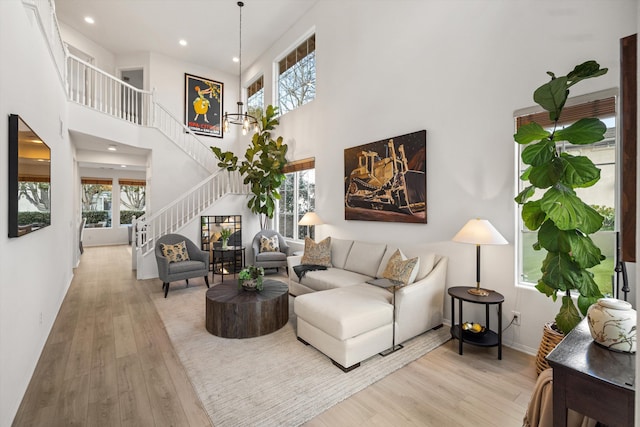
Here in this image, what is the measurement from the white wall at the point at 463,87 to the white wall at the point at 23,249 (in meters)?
3.76

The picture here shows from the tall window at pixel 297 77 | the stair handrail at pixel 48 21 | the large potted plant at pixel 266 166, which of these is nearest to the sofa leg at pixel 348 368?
the stair handrail at pixel 48 21

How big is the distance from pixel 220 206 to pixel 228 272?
1.54 m

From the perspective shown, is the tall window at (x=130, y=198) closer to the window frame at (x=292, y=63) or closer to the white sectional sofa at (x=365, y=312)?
the window frame at (x=292, y=63)

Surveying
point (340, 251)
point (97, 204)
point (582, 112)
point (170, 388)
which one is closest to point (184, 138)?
point (97, 204)

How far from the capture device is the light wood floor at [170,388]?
1.96 m

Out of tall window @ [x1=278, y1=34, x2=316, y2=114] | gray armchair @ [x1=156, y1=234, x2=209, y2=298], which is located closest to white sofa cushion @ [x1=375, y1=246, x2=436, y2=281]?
gray armchair @ [x1=156, y1=234, x2=209, y2=298]

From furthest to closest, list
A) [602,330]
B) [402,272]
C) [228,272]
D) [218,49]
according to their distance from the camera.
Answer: [218,49], [228,272], [402,272], [602,330]

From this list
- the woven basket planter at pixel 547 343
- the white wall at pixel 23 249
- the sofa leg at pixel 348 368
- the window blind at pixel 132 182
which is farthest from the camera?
the window blind at pixel 132 182

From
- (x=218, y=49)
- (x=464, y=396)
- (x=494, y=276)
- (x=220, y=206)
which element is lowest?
(x=464, y=396)

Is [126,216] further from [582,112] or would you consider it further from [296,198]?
[582,112]

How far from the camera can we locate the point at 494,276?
121 inches

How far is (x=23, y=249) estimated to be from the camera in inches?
89.7

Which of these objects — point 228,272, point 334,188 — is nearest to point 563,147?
point 334,188

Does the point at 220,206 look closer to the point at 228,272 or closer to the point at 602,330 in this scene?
the point at 228,272
